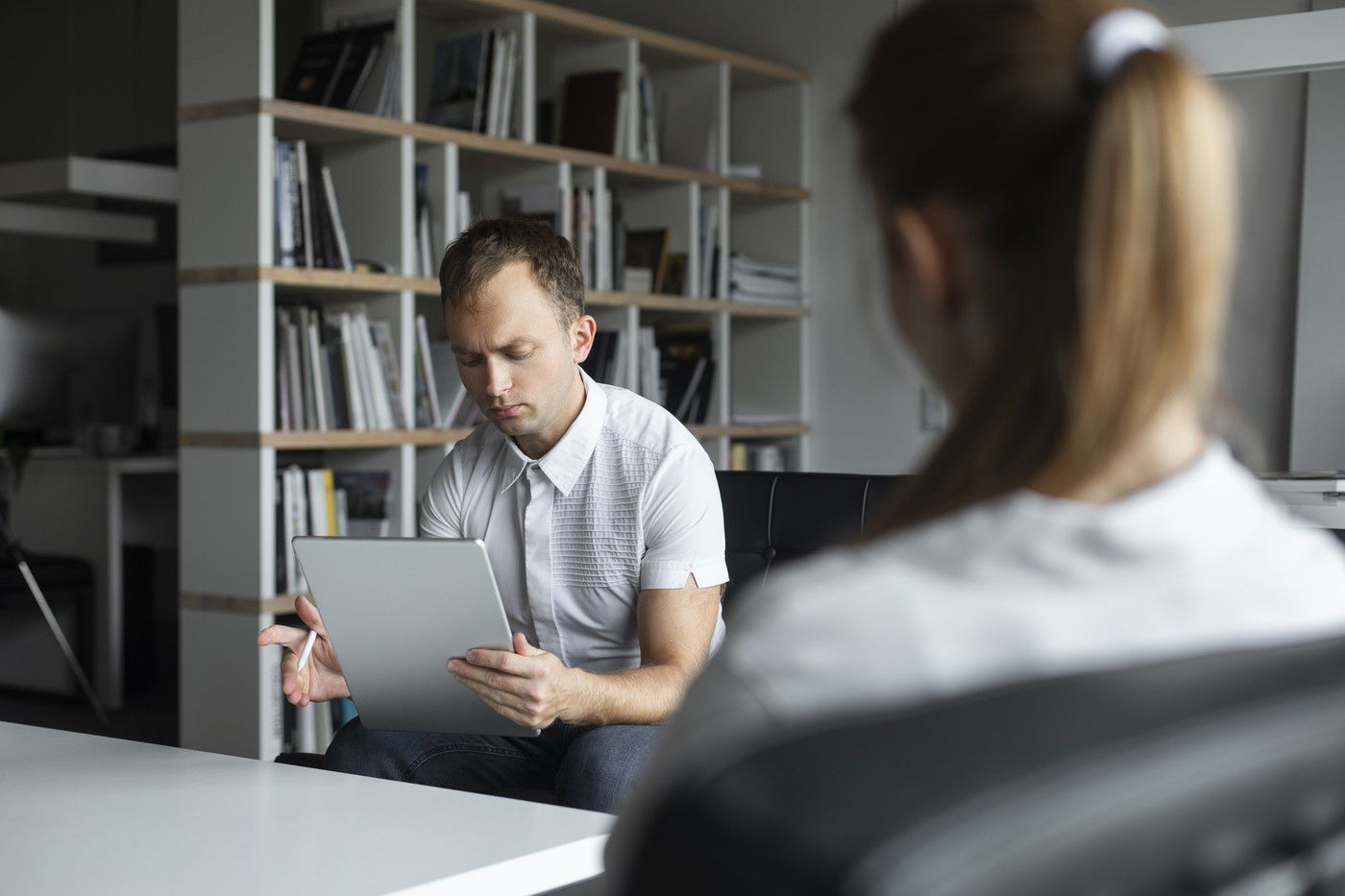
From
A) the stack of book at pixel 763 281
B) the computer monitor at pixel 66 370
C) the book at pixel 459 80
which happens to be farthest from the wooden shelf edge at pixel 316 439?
the computer monitor at pixel 66 370

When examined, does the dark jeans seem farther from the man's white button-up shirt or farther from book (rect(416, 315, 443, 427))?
book (rect(416, 315, 443, 427))

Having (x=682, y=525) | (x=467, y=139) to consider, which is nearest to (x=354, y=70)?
(x=467, y=139)

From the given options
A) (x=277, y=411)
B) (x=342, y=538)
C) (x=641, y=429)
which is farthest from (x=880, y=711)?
(x=277, y=411)

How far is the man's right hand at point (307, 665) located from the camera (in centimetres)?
177

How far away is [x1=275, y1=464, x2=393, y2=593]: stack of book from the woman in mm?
2764

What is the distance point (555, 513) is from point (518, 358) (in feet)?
0.73

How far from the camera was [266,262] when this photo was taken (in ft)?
10.7

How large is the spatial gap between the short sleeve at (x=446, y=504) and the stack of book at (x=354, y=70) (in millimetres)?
1662

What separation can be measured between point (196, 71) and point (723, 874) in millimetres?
3339

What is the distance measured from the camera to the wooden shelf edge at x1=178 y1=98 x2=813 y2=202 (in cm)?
331

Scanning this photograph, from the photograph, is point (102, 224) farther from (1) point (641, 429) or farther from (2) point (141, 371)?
(1) point (641, 429)

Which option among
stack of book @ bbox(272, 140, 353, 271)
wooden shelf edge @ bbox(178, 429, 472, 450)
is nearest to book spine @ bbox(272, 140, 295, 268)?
stack of book @ bbox(272, 140, 353, 271)

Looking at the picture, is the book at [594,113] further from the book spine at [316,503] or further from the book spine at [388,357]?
the book spine at [316,503]

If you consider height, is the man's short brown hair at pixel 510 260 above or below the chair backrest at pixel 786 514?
above
